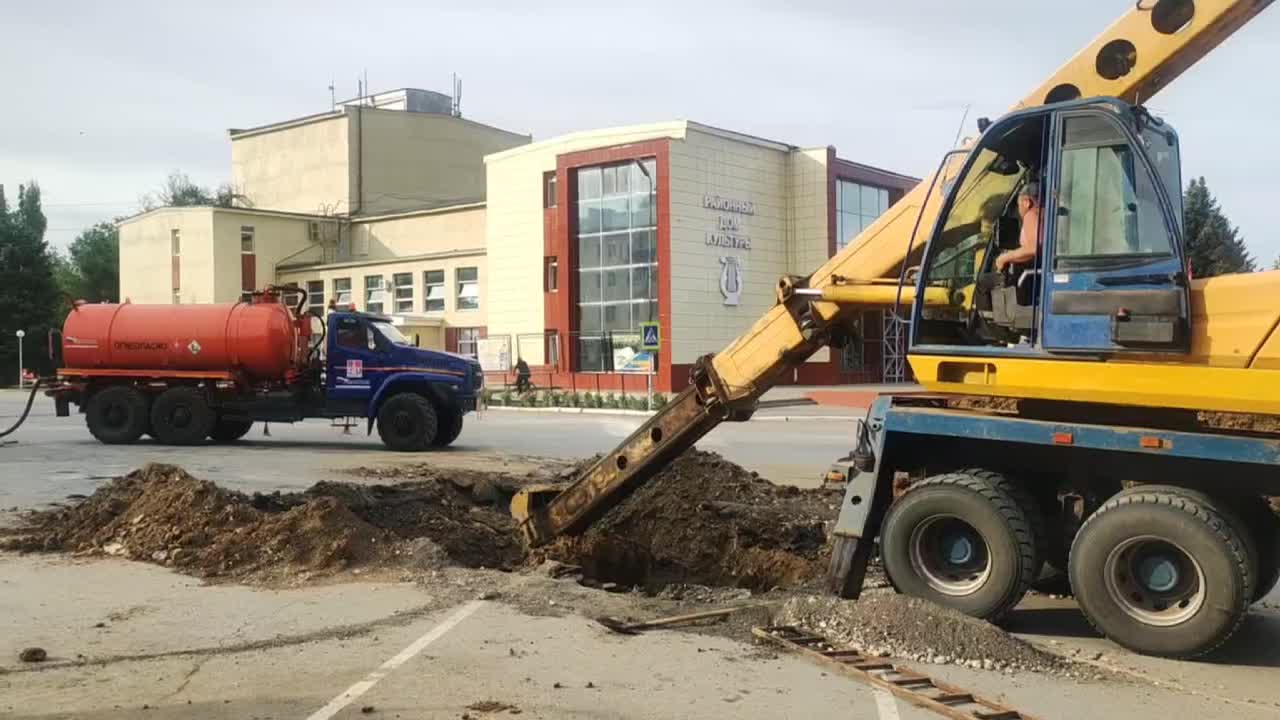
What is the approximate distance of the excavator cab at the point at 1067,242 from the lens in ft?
21.1

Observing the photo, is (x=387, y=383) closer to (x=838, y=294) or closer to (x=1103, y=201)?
(x=838, y=294)

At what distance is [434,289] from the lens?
53.1 meters

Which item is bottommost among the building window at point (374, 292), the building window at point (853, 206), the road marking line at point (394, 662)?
the road marking line at point (394, 662)

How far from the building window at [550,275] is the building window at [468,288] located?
5.66 meters

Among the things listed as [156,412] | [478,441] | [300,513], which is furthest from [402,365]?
[300,513]

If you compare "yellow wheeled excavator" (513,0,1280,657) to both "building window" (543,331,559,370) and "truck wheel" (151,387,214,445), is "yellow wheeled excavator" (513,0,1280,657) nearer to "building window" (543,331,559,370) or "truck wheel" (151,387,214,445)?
"truck wheel" (151,387,214,445)

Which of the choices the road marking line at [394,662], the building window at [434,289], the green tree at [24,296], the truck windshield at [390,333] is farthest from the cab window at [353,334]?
the green tree at [24,296]

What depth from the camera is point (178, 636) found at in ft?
22.9

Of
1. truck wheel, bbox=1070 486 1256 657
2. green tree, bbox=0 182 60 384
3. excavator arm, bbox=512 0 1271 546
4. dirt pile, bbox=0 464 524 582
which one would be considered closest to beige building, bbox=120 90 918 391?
green tree, bbox=0 182 60 384

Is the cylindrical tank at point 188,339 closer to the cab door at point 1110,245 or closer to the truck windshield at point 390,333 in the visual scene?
the truck windshield at point 390,333

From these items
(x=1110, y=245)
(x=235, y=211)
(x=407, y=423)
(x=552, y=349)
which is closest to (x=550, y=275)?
(x=552, y=349)

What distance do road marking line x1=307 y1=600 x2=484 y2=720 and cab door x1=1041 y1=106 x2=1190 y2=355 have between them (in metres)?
4.25

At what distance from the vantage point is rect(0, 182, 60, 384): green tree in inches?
2420

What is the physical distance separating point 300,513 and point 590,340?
35460 mm
